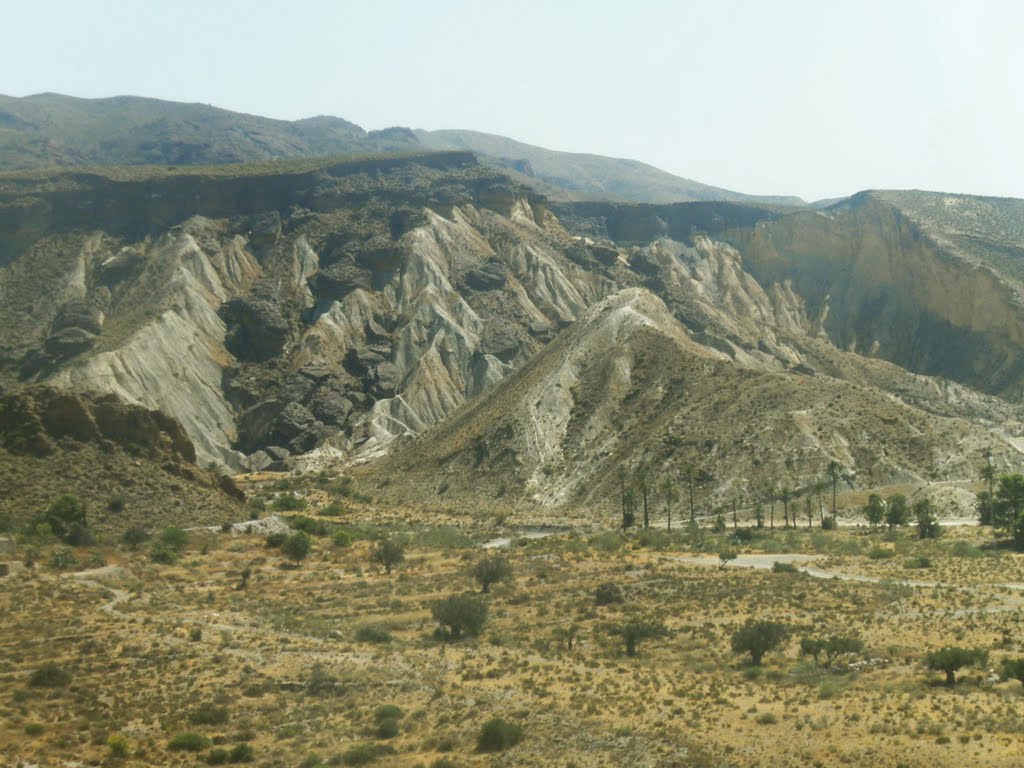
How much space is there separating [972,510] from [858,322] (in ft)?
305

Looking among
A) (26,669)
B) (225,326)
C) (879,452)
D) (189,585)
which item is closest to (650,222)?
(225,326)

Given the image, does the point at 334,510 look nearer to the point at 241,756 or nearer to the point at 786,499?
the point at 786,499

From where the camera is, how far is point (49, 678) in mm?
24266

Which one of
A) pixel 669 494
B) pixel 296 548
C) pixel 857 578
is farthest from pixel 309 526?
pixel 857 578

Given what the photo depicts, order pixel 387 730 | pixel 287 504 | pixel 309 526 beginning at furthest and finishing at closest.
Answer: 1. pixel 287 504
2. pixel 309 526
3. pixel 387 730

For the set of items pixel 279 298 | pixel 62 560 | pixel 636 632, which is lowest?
pixel 636 632

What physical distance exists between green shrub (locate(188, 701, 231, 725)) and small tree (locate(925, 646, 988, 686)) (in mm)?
17382

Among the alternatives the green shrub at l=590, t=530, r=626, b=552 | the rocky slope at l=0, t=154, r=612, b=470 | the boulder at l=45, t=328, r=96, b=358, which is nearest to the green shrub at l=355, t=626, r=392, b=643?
the green shrub at l=590, t=530, r=626, b=552

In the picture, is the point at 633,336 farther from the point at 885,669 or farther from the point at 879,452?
the point at 885,669

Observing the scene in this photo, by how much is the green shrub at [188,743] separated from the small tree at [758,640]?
1484 cm

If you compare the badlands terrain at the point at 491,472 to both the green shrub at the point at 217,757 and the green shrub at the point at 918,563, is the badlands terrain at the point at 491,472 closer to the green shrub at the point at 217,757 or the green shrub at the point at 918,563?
the green shrub at the point at 918,563

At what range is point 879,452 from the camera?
75188mm

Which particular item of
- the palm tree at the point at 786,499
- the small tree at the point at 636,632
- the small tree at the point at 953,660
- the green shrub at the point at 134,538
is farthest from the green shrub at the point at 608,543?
the small tree at the point at 953,660

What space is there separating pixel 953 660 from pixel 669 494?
4572 cm
